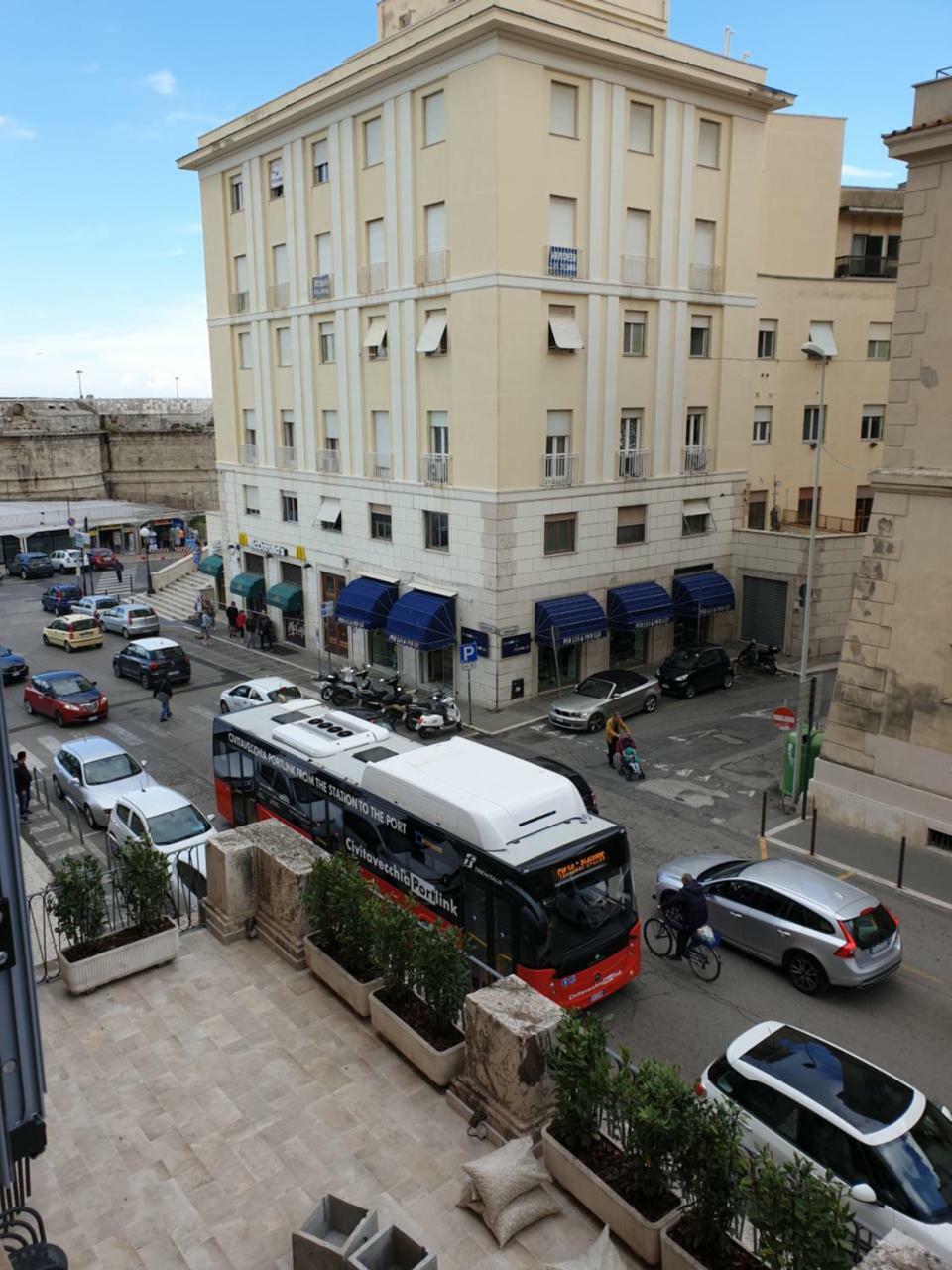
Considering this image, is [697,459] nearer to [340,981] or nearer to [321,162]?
[321,162]

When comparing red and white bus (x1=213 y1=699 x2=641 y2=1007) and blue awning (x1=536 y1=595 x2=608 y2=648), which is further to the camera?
blue awning (x1=536 y1=595 x2=608 y2=648)

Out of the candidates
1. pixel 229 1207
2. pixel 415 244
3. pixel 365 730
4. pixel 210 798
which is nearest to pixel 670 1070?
pixel 229 1207

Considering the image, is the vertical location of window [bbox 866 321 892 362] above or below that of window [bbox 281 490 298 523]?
above

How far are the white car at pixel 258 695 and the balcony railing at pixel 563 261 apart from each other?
14.0 meters

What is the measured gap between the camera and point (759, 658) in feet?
108

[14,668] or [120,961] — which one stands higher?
[120,961]

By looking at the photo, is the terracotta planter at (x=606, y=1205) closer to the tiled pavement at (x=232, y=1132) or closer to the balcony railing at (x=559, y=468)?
the tiled pavement at (x=232, y=1132)

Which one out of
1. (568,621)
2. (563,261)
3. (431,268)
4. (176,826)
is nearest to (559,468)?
(568,621)

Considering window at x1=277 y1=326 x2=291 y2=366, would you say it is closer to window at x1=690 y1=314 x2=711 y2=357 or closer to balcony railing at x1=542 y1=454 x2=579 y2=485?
balcony railing at x1=542 y1=454 x2=579 y2=485

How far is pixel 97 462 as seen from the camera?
7144cm

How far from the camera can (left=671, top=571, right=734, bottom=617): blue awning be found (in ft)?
109

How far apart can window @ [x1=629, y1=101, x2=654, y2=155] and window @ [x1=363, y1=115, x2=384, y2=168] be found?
7.66m

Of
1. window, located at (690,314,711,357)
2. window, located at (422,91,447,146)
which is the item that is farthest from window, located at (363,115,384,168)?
window, located at (690,314,711,357)

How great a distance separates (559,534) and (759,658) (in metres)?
8.56
